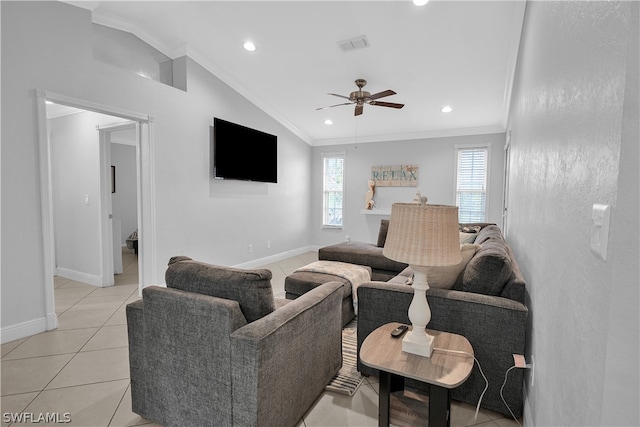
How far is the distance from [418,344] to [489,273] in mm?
656

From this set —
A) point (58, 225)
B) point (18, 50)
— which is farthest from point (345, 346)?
point (58, 225)

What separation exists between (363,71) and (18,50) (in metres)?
3.44

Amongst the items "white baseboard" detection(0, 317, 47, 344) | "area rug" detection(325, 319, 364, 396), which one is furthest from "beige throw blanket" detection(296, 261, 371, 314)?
"white baseboard" detection(0, 317, 47, 344)

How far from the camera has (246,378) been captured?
1.38 m

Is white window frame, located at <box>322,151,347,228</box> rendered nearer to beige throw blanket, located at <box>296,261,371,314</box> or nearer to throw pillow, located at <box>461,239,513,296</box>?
beige throw blanket, located at <box>296,261,371,314</box>

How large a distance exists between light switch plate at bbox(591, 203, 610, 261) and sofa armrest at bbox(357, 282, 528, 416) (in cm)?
113

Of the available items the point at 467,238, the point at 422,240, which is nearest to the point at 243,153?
the point at 467,238

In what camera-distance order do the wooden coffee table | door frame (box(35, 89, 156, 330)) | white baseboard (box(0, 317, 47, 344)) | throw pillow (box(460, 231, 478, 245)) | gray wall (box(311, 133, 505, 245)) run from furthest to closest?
1. gray wall (box(311, 133, 505, 245))
2. throw pillow (box(460, 231, 478, 245))
3. door frame (box(35, 89, 156, 330))
4. white baseboard (box(0, 317, 47, 344))
5. the wooden coffee table

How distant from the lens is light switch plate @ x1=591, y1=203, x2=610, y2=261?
2.19ft

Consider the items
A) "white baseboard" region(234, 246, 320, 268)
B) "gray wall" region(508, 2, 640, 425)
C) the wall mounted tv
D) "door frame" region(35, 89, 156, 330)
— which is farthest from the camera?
"white baseboard" region(234, 246, 320, 268)

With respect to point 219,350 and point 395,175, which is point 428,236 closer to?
point 219,350

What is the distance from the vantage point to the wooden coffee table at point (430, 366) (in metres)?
1.35

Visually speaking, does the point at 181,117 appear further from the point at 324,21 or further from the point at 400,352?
the point at 400,352

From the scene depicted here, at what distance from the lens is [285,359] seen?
1540mm
